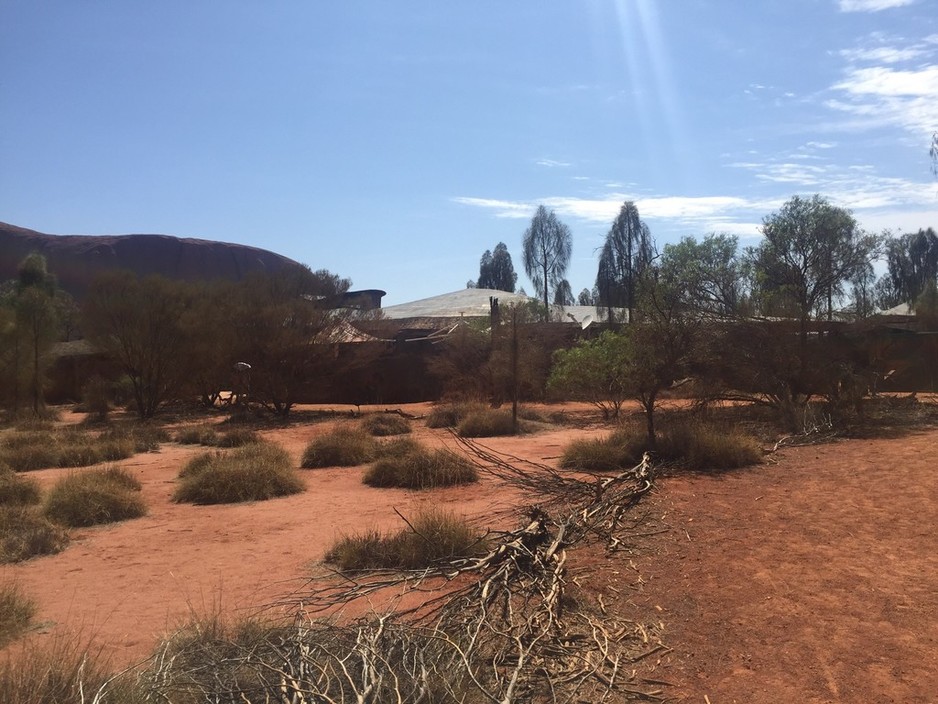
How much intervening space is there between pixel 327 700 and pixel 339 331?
88.1ft

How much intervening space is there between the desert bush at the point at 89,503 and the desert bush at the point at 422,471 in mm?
3897

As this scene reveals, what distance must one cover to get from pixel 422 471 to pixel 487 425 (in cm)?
781

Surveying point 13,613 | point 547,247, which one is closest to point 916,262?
point 547,247

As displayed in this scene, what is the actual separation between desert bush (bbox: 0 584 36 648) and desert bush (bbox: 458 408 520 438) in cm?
1449

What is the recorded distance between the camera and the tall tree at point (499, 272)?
76500 mm

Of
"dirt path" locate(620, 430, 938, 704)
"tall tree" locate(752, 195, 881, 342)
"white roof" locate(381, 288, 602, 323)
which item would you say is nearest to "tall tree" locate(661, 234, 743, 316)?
"tall tree" locate(752, 195, 881, 342)

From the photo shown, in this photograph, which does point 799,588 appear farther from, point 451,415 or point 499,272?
point 499,272

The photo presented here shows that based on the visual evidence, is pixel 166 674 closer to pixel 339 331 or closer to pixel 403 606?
pixel 403 606

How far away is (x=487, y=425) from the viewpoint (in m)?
20.8

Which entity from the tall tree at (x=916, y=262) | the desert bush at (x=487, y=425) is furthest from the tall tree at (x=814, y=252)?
the tall tree at (x=916, y=262)

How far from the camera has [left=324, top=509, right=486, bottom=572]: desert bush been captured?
7629 mm

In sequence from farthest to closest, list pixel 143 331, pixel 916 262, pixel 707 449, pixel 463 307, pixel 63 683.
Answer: pixel 916 262, pixel 463 307, pixel 143 331, pixel 707 449, pixel 63 683

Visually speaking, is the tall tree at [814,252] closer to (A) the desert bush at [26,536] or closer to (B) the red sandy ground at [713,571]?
(B) the red sandy ground at [713,571]

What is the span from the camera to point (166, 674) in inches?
162
